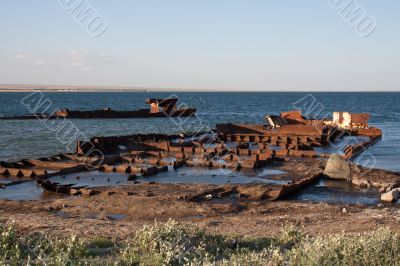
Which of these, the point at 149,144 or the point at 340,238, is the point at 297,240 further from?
the point at 149,144

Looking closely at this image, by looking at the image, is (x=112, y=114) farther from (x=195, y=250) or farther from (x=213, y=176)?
(x=195, y=250)

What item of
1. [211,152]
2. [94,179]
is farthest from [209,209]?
[211,152]

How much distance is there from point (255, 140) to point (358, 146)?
8.67m

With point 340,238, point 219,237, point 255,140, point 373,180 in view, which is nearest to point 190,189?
point 373,180

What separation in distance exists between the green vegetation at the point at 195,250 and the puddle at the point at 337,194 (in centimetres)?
753

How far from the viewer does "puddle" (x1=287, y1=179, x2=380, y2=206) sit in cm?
1629

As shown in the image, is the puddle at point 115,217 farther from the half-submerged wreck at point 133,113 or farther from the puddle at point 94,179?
the half-submerged wreck at point 133,113

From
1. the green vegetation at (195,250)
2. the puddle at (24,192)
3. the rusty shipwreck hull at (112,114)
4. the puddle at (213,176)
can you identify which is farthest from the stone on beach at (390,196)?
the rusty shipwreck hull at (112,114)

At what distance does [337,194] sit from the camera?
17453mm

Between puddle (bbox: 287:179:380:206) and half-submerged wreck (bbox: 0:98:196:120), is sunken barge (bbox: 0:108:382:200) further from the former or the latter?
half-submerged wreck (bbox: 0:98:196:120)

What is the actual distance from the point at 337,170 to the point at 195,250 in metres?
13.8

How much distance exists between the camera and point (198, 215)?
1352 cm

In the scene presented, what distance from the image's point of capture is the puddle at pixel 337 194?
53.4 ft

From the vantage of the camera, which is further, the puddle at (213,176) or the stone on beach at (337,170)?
the stone on beach at (337,170)
